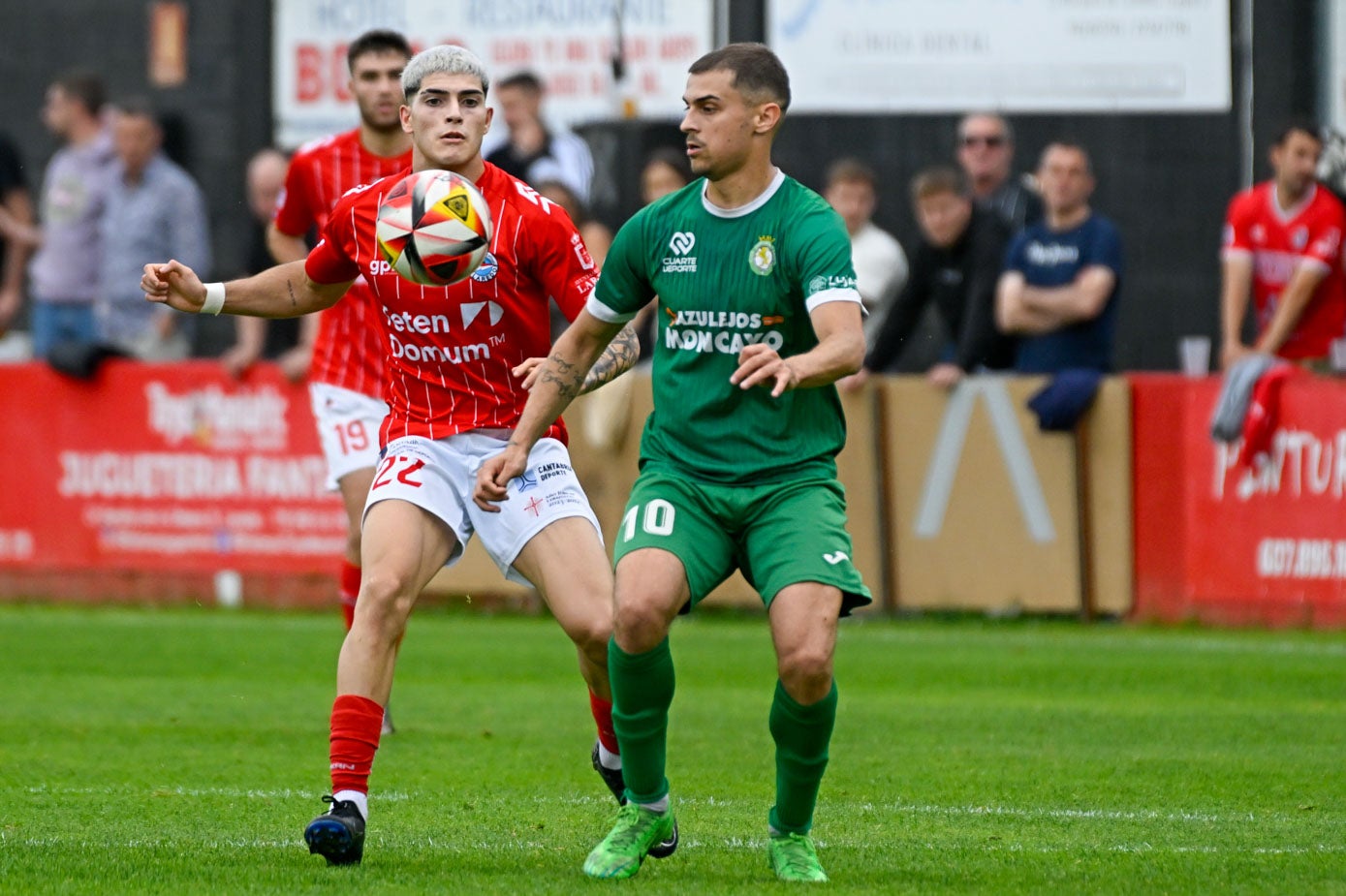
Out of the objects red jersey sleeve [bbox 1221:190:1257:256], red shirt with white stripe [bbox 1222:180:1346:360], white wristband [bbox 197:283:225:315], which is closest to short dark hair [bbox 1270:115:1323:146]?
red shirt with white stripe [bbox 1222:180:1346:360]

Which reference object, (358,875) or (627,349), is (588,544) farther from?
(358,875)

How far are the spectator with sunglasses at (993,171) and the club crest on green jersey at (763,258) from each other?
8717mm

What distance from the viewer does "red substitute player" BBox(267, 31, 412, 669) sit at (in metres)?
9.56

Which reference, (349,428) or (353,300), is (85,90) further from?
(349,428)

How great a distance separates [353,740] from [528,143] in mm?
10063

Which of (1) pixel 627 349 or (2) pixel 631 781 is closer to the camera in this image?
(2) pixel 631 781

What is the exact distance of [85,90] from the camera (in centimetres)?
1756

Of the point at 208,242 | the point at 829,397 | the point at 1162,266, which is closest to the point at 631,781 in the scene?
the point at 829,397

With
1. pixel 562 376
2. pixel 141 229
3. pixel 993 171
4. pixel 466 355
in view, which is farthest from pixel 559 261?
pixel 141 229

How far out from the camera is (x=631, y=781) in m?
6.68

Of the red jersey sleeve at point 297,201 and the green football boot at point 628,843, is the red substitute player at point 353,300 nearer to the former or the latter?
the red jersey sleeve at point 297,201

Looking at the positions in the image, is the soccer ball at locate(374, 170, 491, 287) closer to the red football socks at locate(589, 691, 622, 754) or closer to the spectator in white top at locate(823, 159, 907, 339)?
the red football socks at locate(589, 691, 622, 754)

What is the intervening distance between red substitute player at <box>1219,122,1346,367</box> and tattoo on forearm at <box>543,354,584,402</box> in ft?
26.2

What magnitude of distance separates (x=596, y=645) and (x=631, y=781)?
0.64 m
